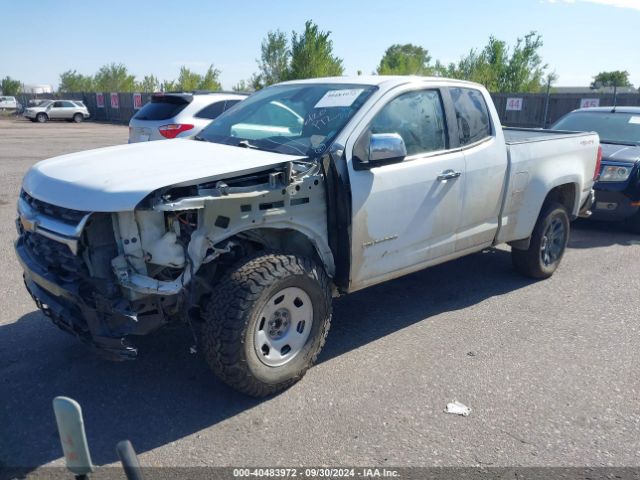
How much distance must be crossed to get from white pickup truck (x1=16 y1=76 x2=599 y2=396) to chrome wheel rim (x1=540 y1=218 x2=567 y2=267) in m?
0.94

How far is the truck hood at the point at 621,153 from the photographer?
772 cm

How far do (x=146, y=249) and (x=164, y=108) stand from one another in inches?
289

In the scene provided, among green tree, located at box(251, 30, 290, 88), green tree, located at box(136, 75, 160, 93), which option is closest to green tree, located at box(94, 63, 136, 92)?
green tree, located at box(136, 75, 160, 93)

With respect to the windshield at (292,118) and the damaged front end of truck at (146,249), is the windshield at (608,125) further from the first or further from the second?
the damaged front end of truck at (146,249)

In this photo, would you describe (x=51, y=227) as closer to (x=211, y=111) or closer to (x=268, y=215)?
(x=268, y=215)

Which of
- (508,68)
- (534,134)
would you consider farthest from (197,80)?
(534,134)

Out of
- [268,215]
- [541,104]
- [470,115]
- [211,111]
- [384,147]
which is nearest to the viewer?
[268,215]

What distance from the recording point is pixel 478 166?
4.75 meters

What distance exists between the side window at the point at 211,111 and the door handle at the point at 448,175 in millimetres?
6313

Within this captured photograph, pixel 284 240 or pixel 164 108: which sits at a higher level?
pixel 164 108

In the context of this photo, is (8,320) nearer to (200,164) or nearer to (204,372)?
(204,372)

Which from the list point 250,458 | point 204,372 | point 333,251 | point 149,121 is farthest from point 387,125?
point 149,121

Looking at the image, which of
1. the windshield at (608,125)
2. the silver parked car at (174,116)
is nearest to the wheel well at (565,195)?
the windshield at (608,125)

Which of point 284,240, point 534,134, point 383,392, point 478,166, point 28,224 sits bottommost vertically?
point 383,392
